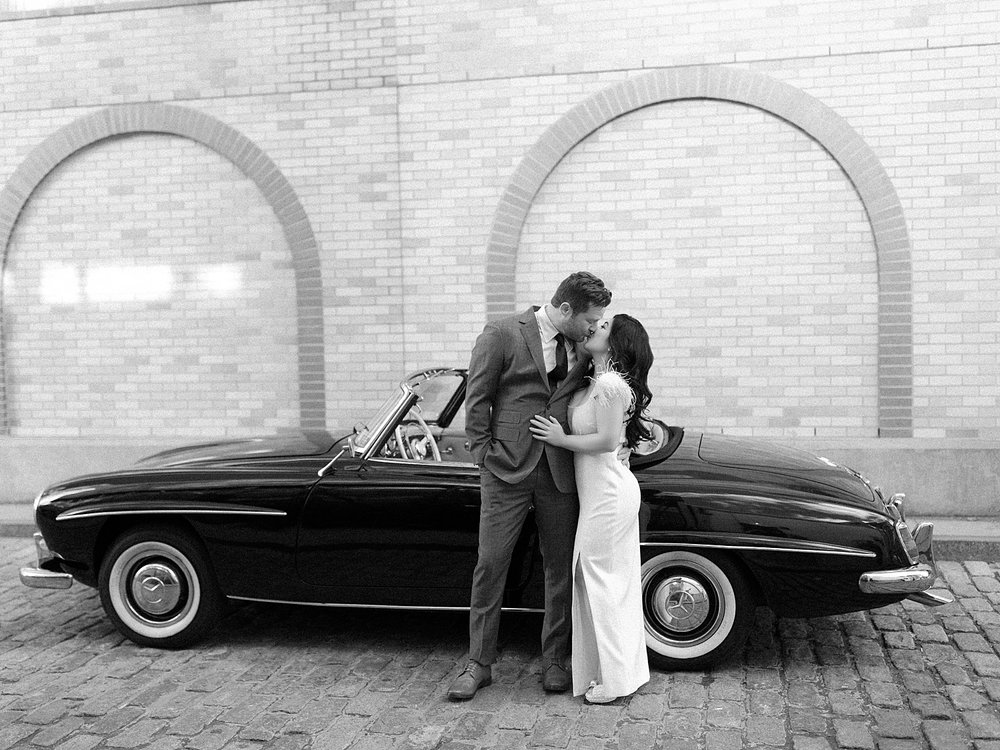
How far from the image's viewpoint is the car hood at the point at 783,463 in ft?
15.4

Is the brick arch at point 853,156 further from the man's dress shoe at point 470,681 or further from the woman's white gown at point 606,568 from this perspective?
the man's dress shoe at point 470,681

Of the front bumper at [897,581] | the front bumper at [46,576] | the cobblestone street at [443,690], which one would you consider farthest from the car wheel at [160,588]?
the front bumper at [897,581]

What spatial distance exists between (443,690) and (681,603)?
1143 mm

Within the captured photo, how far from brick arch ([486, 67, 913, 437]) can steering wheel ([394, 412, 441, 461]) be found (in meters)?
3.80

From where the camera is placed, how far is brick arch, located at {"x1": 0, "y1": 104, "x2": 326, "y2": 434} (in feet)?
27.8

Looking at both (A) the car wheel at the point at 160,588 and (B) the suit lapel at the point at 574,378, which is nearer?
(B) the suit lapel at the point at 574,378

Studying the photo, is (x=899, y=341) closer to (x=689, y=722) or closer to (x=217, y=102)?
(x=689, y=722)

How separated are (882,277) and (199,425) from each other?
5.92m

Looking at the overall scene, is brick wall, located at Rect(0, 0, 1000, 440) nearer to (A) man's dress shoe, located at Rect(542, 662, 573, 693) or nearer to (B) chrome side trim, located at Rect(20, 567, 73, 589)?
(B) chrome side trim, located at Rect(20, 567, 73, 589)

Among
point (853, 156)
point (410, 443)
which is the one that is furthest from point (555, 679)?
point (853, 156)

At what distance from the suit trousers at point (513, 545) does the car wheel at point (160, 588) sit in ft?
4.86

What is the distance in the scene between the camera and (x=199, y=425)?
8.79 m

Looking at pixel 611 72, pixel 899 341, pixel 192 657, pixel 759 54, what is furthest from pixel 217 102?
pixel 899 341

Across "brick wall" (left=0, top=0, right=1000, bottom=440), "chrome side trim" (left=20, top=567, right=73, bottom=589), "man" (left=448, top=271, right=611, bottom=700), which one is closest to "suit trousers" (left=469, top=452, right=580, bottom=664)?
"man" (left=448, top=271, right=611, bottom=700)
